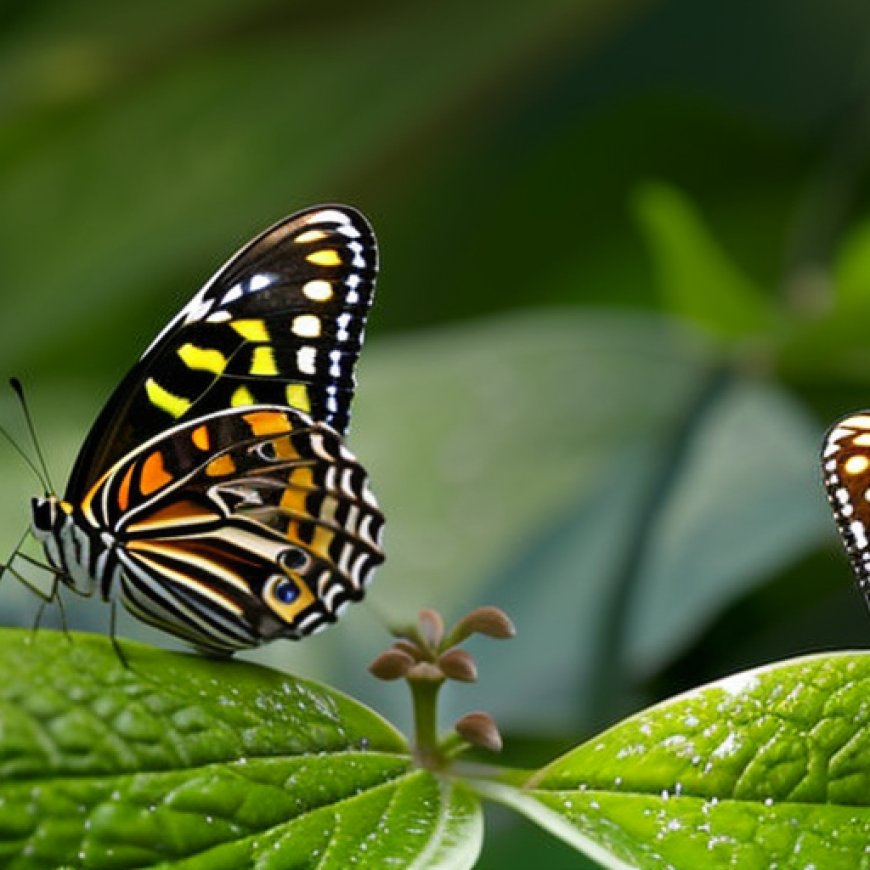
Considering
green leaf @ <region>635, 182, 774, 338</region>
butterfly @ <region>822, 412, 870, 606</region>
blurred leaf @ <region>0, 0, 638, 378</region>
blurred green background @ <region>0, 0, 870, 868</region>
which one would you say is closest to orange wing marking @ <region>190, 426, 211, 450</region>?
Answer: butterfly @ <region>822, 412, 870, 606</region>

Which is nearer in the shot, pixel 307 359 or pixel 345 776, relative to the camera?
pixel 345 776

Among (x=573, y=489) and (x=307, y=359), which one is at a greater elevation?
(x=307, y=359)

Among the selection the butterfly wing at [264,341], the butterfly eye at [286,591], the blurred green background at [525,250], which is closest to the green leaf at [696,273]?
the blurred green background at [525,250]

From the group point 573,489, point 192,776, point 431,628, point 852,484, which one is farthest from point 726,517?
point 192,776

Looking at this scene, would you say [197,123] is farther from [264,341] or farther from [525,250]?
[264,341]

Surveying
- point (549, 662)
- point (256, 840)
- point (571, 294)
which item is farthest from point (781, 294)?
point (256, 840)

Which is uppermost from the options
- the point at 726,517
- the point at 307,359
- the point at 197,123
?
the point at 197,123

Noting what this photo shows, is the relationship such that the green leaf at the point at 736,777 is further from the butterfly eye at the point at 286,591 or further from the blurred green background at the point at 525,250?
the blurred green background at the point at 525,250
